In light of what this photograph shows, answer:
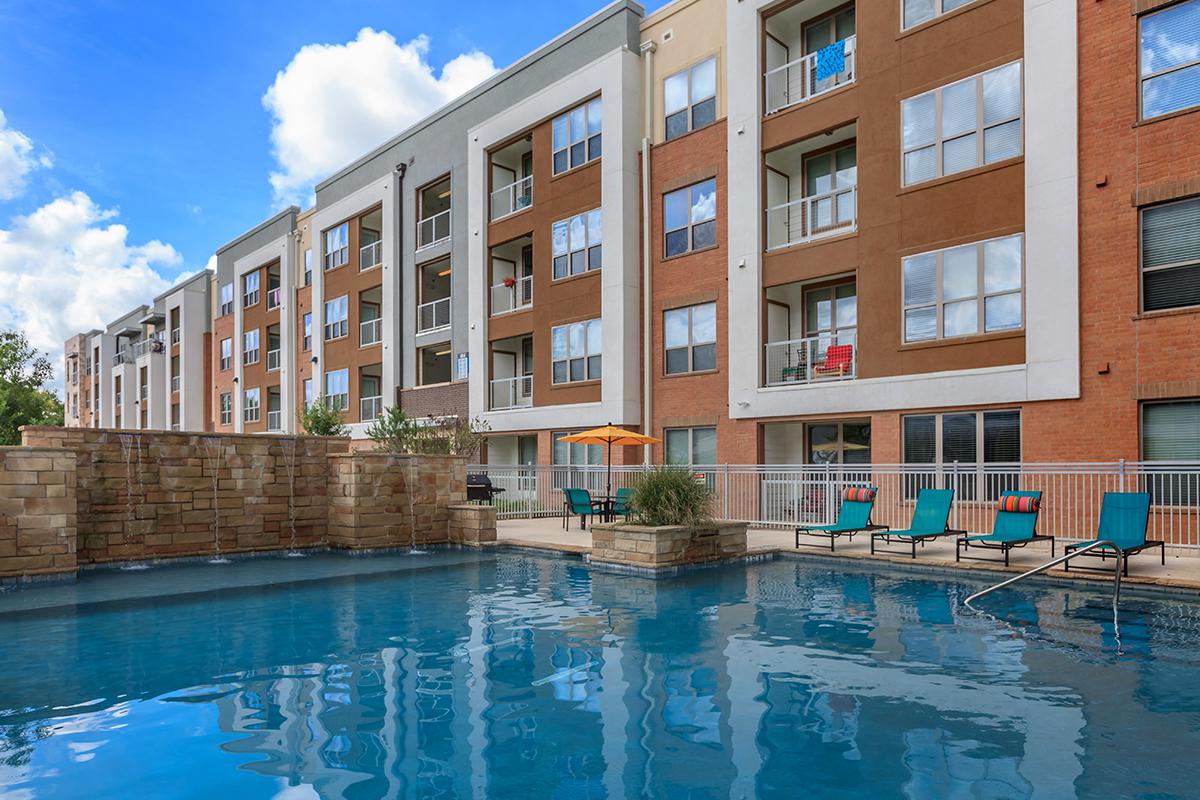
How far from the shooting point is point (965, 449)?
623 inches

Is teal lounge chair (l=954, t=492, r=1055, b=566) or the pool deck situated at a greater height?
teal lounge chair (l=954, t=492, r=1055, b=566)

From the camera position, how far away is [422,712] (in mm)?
5469

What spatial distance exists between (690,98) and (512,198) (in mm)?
7823

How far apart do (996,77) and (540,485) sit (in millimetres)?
14298

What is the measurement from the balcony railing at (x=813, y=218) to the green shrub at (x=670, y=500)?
8.68 m

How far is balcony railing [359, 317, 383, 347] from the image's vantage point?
33.2 meters

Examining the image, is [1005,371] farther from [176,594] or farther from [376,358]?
[376,358]

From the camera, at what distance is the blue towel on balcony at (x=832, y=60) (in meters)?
18.4

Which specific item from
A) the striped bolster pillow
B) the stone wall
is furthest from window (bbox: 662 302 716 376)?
the stone wall

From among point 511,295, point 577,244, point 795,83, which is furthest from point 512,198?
point 795,83

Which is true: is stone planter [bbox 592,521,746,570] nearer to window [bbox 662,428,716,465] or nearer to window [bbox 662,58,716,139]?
window [bbox 662,428,716,465]

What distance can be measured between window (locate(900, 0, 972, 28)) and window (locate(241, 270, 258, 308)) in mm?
36562

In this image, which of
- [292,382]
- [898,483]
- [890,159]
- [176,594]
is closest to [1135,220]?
[890,159]

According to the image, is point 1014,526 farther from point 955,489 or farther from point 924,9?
point 924,9
